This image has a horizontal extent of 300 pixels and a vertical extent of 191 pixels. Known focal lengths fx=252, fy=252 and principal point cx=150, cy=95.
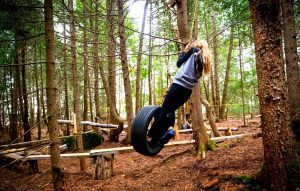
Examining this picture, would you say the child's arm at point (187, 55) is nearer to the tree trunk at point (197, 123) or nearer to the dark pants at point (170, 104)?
the dark pants at point (170, 104)

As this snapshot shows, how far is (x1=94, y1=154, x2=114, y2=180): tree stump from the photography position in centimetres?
727

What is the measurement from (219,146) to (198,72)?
4.13 meters

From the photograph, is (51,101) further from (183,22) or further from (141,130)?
(183,22)

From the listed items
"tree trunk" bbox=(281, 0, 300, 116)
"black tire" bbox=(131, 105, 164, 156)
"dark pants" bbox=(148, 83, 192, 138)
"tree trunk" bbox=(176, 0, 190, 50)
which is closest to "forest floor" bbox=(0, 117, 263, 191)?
"tree trunk" bbox=(281, 0, 300, 116)

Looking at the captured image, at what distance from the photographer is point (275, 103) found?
3668 millimetres

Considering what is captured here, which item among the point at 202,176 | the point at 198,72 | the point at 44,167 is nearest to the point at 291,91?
the point at 202,176

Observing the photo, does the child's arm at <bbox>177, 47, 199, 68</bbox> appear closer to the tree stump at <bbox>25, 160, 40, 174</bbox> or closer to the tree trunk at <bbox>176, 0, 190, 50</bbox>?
the tree trunk at <bbox>176, 0, 190, 50</bbox>

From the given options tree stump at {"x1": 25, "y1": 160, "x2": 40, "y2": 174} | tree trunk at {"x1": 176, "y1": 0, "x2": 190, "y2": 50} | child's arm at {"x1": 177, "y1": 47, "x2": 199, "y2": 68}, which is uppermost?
tree trunk at {"x1": 176, "y1": 0, "x2": 190, "y2": 50}

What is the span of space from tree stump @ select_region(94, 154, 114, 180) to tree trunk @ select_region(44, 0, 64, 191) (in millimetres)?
2888

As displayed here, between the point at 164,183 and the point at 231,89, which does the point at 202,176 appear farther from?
the point at 231,89

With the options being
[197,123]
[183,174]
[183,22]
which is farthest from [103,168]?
[183,22]

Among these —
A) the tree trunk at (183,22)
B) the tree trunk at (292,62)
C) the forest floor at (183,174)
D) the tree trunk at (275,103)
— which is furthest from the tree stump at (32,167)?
the tree trunk at (292,62)

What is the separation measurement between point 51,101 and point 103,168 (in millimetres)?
3593

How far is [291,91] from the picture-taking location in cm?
682
